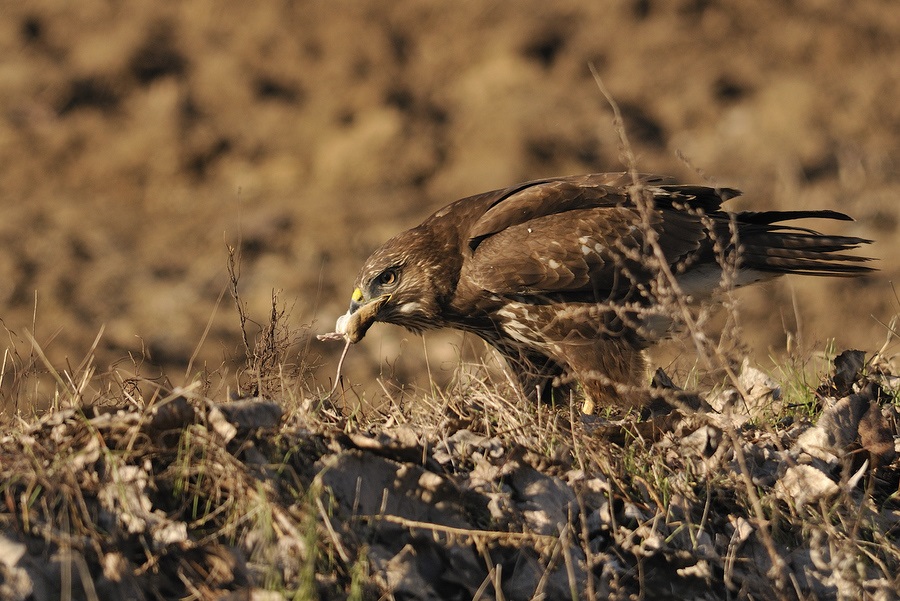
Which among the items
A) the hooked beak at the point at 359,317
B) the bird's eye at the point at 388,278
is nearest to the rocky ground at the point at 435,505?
the hooked beak at the point at 359,317

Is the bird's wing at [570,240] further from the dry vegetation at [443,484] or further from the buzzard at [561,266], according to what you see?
the dry vegetation at [443,484]

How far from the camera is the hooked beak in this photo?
17.6 feet

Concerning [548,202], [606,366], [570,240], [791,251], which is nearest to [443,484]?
[606,366]

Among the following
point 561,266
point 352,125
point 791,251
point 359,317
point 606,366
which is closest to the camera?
point 606,366

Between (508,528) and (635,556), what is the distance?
39cm

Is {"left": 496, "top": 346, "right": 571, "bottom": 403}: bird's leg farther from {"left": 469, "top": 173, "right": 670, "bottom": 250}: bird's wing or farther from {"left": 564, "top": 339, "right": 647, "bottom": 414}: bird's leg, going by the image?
{"left": 469, "top": 173, "right": 670, "bottom": 250}: bird's wing

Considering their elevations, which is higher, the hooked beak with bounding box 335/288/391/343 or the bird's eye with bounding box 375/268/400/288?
the bird's eye with bounding box 375/268/400/288

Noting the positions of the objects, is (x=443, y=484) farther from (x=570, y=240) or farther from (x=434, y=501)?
(x=570, y=240)

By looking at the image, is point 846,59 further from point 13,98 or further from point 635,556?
point 635,556

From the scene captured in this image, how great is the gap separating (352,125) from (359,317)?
34.5ft

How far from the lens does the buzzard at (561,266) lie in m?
5.18

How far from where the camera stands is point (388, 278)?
548cm

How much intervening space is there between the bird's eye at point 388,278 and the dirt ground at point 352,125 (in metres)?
6.87

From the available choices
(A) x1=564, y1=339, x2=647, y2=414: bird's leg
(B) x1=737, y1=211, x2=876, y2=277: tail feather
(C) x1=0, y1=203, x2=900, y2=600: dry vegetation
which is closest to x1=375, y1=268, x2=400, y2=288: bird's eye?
(A) x1=564, y1=339, x2=647, y2=414: bird's leg
